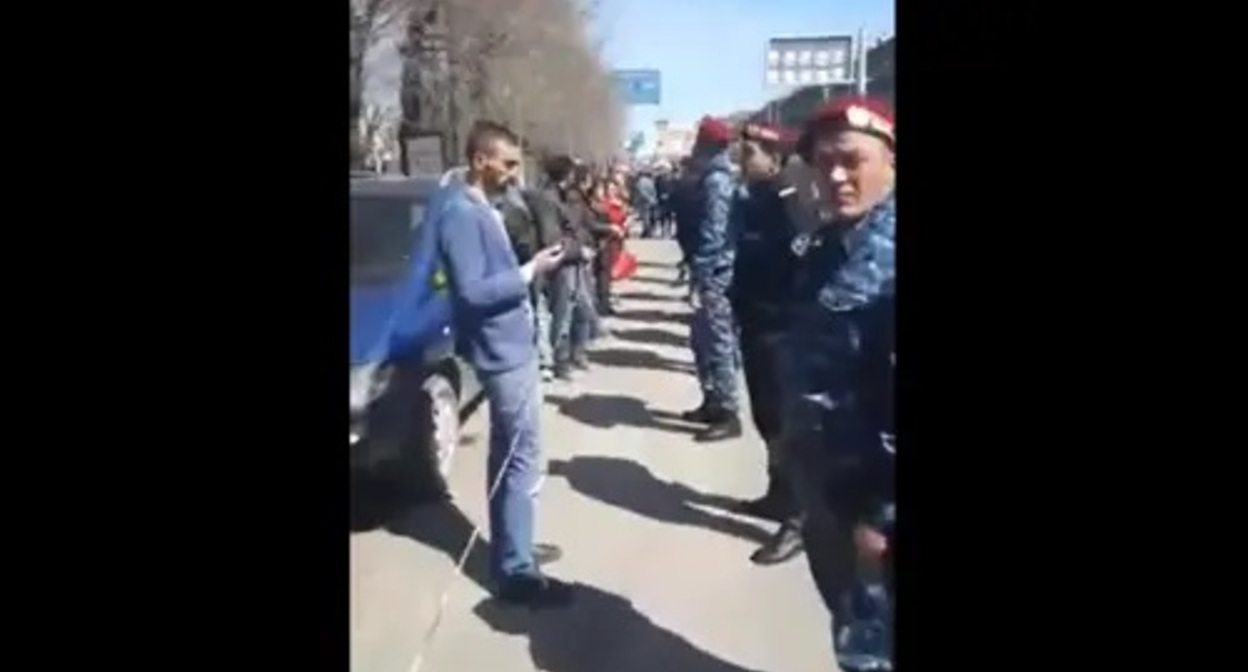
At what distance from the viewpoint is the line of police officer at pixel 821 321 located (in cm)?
143

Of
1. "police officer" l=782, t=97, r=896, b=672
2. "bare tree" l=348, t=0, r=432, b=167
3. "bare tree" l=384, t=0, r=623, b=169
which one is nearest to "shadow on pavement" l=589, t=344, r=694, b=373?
"police officer" l=782, t=97, r=896, b=672

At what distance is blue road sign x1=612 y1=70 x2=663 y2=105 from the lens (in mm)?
1477

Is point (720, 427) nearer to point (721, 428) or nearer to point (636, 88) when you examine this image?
Answer: point (721, 428)

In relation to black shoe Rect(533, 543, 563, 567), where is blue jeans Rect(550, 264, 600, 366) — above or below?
above

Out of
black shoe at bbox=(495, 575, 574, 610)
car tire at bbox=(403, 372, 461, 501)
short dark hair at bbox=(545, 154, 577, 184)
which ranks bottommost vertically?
black shoe at bbox=(495, 575, 574, 610)

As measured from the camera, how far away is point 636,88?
1.48 meters

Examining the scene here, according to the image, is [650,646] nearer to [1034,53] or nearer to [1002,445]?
[1002,445]

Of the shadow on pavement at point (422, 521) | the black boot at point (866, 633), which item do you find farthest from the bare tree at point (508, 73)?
the black boot at point (866, 633)

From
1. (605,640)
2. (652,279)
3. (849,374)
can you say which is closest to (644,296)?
(652,279)

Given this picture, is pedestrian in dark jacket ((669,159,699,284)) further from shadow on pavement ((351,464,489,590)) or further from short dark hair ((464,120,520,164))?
shadow on pavement ((351,464,489,590))

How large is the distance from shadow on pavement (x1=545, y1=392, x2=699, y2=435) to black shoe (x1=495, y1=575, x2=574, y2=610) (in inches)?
6.5

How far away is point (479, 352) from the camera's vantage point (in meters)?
1.49

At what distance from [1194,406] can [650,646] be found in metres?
0.59
